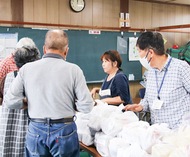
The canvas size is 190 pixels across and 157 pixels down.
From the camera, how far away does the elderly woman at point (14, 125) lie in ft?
6.48

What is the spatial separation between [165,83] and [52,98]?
84 cm

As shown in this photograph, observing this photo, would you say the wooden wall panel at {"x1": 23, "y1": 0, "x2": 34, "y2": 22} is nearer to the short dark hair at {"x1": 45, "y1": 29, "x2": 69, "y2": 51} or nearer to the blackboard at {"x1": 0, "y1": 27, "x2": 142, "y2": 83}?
the blackboard at {"x1": 0, "y1": 27, "x2": 142, "y2": 83}

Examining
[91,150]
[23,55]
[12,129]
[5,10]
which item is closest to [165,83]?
[91,150]

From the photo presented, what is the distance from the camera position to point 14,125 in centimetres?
199

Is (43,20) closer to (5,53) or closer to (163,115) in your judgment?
(5,53)

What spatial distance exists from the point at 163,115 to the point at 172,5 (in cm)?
392

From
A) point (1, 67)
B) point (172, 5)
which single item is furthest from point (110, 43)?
point (1, 67)

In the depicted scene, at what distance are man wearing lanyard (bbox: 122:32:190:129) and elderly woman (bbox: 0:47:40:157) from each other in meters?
0.90

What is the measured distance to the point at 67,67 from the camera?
1.73 metres

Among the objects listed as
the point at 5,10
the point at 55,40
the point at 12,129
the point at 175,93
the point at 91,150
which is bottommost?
the point at 91,150

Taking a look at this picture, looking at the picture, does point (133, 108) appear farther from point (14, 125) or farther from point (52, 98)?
point (14, 125)

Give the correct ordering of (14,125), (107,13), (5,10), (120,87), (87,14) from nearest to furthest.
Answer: (14,125)
(120,87)
(5,10)
(87,14)
(107,13)

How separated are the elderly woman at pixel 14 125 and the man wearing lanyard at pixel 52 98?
0.68 ft

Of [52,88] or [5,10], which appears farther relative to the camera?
[5,10]
